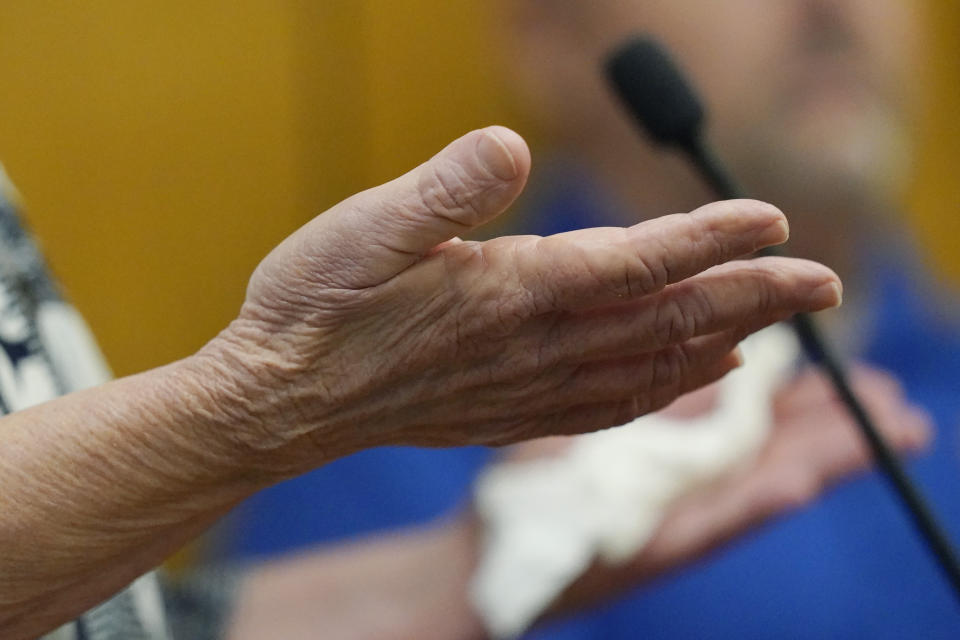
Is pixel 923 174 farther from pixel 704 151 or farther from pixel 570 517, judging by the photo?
pixel 704 151

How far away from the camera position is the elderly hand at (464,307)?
35 centimetres

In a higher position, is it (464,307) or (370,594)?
(464,307)

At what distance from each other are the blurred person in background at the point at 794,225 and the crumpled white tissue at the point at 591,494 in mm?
62

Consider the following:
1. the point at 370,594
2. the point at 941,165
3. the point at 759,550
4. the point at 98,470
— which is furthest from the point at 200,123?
the point at 941,165

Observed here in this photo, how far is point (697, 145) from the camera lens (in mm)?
517

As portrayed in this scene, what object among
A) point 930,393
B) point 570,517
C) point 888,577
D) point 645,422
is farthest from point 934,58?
point 570,517

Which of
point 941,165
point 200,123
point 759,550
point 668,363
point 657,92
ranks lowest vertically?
point 759,550

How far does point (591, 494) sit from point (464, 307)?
0.48 m

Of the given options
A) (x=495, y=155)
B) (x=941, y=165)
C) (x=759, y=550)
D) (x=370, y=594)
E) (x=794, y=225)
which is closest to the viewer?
(x=495, y=155)

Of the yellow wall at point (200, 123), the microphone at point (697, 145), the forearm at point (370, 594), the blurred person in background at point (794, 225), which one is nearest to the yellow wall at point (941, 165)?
the blurred person in background at point (794, 225)

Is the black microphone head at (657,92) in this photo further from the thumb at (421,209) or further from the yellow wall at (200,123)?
the yellow wall at (200,123)

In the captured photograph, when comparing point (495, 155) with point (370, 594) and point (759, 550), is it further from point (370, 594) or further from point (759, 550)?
point (759, 550)

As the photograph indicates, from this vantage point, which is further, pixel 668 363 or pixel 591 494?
pixel 591 494

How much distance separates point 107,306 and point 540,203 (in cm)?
56
